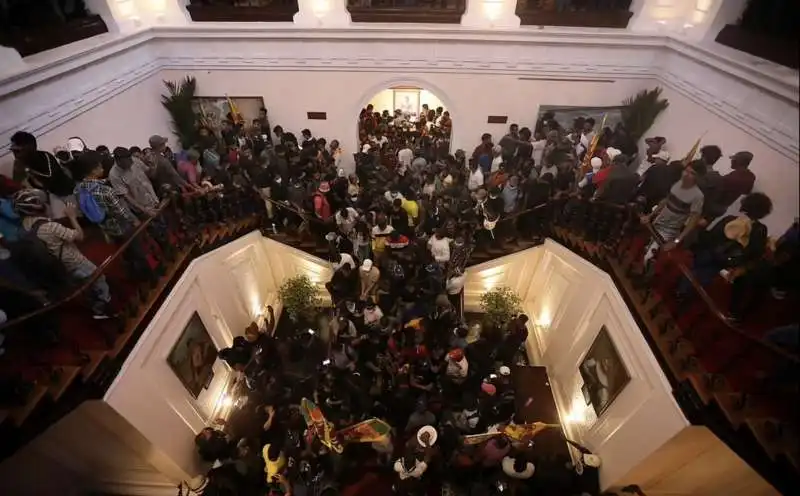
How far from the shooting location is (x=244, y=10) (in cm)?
823

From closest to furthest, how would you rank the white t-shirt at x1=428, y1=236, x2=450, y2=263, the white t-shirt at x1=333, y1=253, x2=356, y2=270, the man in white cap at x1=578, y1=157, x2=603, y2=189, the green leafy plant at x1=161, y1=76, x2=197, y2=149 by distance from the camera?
the white t-shirt at x1=333, y1=253, x2=356, y2=270 → the white t-shirt at x1=428, y1=236, x2=450, y2=263 → the man in white cap at x1=578, y1=157, x2=603, y2=189 → the green leafy plant at x1=161, y1=76, x2=197, y2=149

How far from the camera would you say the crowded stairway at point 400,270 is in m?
4.07

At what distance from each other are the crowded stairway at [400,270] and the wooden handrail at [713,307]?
0.03 m

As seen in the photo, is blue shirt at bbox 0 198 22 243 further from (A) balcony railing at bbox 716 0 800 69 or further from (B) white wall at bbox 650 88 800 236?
(A) balcony railing at bbox 716 0 800 69

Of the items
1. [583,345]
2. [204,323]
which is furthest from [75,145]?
[583,345]

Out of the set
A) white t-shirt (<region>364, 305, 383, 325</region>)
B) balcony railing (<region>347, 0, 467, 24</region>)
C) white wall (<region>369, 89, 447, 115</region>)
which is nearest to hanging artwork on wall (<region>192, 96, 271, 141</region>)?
balcony railing (<region>347, 0, 467, 24</region>)

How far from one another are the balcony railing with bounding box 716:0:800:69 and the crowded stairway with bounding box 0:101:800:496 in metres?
1.05

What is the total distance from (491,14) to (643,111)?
3570mm

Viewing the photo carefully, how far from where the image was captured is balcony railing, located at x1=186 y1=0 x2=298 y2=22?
8.22 m

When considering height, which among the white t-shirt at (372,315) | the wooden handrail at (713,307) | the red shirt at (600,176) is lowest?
the white t-shirt at (372,315)

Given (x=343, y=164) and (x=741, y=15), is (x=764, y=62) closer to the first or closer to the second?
(x=741, y=15)

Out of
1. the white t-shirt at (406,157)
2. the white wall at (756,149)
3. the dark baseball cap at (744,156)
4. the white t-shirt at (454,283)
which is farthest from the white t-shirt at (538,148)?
the dark baseball cap at (744,156)

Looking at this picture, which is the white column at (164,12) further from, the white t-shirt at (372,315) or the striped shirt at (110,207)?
the white t-shirt at (372,315)

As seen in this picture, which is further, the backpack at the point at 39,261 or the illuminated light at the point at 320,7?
the illuminated light at the point at 320,7
